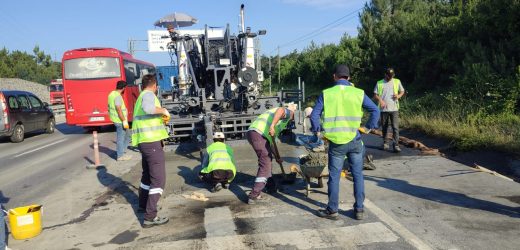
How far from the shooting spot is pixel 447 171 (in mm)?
7223

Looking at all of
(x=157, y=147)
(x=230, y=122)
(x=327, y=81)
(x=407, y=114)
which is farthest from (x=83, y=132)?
(x=327, y=81)

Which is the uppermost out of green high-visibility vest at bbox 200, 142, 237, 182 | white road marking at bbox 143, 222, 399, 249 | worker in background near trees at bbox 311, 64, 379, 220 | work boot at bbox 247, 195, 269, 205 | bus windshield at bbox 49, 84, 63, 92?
bus windshield at bbox 49, 84, 63, 92

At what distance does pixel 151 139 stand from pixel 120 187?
248cm

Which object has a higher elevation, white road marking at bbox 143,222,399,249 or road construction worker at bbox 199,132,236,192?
road construction worker at bbox 199,132,236,192

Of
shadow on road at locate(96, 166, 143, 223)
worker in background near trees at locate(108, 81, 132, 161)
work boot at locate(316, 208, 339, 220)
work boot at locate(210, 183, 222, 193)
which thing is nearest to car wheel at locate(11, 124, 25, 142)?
worker in background near trees at locate(108, 81, 132, 161)

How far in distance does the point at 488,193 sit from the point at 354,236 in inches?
98.0

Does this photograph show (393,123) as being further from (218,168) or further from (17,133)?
(17,133)

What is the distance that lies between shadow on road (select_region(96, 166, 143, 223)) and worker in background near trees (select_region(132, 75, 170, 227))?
41cm

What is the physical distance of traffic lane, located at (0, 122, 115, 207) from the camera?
7510 mm

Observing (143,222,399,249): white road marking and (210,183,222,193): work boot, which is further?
(210,183,222,193): work boot

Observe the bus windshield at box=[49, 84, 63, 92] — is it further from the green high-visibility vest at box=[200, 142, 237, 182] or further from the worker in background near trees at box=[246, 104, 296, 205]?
the worker in background near trees at box=[246, 104, 296, 205]

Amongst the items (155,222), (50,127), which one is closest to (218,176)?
(155,222)

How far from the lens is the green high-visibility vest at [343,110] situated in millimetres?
5035

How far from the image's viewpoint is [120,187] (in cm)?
735
